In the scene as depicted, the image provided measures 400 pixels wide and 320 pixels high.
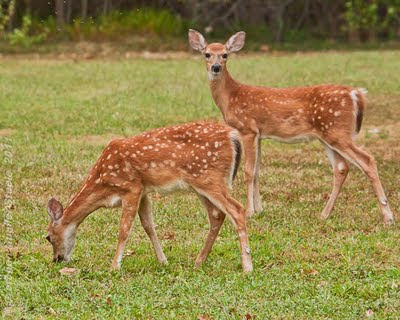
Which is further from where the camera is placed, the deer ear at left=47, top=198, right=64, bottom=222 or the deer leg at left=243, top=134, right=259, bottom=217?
the deer leg at left=243, top=134, right=259, bottom=217

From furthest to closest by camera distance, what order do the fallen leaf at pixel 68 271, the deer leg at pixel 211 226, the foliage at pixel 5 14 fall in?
the foliage at pixel 5 14 → the deer leg at pixel 211 226 → the fallen leaf at pixel 68 271

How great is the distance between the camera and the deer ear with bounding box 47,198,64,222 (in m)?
7.72

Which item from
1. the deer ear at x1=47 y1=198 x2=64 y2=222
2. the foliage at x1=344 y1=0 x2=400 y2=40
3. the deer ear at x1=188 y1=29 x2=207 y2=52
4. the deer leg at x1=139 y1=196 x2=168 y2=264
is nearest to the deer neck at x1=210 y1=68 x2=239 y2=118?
the deer ear at x1=188 y1=29 x2=207 y2=52

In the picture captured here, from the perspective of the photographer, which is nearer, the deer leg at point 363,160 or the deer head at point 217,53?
the deer leg at point 363,160

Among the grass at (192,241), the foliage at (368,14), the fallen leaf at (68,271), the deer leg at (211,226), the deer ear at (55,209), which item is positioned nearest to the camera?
the grass at (192,241)

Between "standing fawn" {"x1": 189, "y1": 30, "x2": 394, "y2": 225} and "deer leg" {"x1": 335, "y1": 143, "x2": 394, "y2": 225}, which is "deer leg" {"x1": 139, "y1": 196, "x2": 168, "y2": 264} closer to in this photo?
"standing fawn" {"x1": 189, "y1": 30, "x2": 394, "y2": 225}

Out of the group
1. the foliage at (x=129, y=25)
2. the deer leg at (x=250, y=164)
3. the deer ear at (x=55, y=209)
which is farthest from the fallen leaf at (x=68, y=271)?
the foliage at (x=129, y=25)

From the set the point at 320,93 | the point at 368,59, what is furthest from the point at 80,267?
the point at 368,59

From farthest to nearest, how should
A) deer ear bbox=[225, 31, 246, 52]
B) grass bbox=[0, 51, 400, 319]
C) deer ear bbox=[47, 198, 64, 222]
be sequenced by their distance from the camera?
deer ear bbox=[225, 31, 246, 52] < deer ear bbox=[47, 198, 64, 222] < grass bbox=[0, 51, 400, 319]

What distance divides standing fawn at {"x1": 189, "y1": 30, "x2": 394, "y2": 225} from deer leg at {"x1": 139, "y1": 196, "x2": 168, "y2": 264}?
2.09 meters

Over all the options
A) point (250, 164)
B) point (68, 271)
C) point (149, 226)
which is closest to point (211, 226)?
point (149, 226)

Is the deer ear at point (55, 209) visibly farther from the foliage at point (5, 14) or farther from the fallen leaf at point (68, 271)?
the foliage at point (5, 14)

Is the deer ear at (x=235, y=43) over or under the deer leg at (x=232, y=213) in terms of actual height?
over

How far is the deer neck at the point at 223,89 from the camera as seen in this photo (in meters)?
10.5
